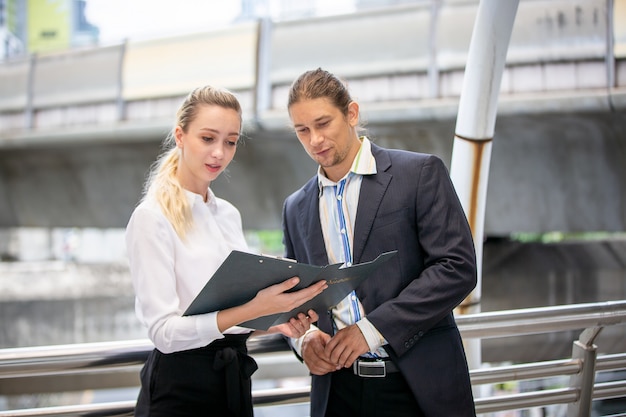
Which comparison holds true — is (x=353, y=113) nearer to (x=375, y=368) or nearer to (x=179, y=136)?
(x=179, y=136)

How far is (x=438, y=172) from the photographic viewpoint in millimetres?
1832

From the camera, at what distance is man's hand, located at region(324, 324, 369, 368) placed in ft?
5.72

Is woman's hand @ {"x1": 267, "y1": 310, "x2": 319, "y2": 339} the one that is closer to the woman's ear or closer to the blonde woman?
the blonde woman

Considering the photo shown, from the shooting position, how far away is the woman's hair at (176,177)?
173cm

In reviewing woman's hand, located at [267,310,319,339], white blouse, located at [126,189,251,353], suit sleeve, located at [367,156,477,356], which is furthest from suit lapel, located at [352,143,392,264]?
white blouse, located at [126,189,251,353]

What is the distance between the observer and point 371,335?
5.74ft

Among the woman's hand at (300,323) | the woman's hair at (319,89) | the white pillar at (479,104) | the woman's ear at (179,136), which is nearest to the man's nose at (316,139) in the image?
the woman's hair at (319,89)

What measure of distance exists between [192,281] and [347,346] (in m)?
0.50

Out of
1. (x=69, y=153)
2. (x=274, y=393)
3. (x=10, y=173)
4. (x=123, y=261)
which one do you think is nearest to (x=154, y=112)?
(x=69, y=153)

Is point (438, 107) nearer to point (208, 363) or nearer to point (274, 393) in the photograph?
point (274, 393)

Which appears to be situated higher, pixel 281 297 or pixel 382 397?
pixel 281 297

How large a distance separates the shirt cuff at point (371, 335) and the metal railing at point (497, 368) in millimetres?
550

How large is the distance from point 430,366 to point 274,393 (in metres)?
0.81

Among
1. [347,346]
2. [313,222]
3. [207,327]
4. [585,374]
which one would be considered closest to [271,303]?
[207,327]
